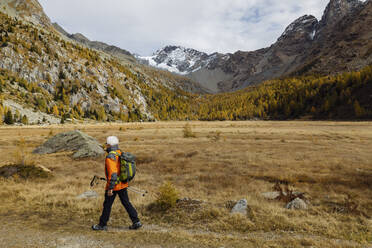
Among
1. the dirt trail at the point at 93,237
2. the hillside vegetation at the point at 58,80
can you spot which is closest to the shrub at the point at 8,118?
the hillside vegetation at the point at 58,80

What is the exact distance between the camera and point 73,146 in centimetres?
2297

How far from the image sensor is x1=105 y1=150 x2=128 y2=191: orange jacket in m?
6.20

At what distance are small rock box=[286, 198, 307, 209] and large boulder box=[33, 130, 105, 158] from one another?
18.7 m

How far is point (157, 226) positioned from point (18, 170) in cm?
1213

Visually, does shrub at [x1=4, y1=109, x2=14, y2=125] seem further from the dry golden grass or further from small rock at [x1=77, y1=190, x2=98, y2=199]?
small rock at [x1=77, y1=190, x2=98, y2=199]

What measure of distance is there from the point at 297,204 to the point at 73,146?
22955 mm

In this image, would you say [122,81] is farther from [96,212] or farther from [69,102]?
[96,212]

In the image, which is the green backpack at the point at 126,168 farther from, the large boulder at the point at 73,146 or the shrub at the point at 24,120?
the shrub at the point at 24,120

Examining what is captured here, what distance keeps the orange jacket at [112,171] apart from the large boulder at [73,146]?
1609 centimetres

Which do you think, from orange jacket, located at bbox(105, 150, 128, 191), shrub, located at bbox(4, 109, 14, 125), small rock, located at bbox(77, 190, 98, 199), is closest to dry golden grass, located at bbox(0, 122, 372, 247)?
small rock, located at bbox(77, 190, 98, 199)

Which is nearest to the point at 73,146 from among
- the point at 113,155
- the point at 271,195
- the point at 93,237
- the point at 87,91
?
the point at 93,237

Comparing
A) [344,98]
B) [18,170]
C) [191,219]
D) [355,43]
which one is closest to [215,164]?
[191,219]

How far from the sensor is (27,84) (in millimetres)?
100812

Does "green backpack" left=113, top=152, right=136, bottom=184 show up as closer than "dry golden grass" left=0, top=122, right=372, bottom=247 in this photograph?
No
